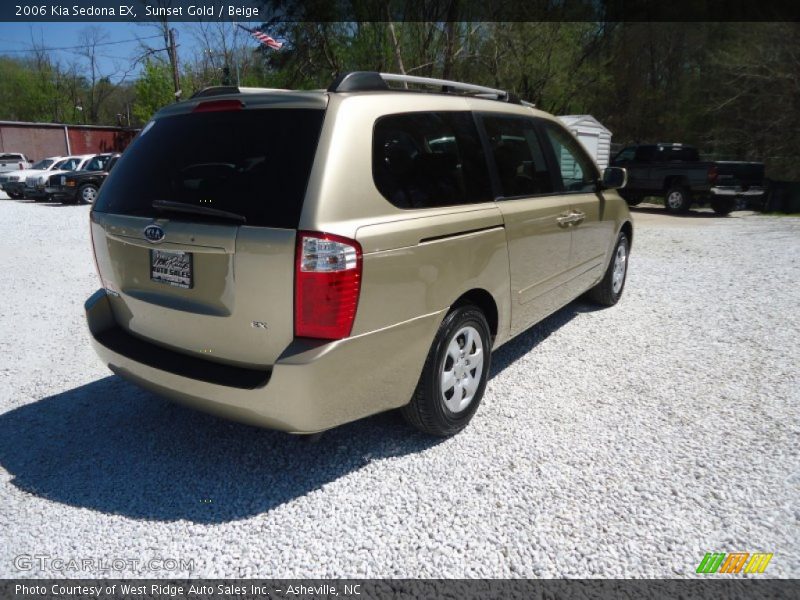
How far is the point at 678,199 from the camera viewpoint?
16.4m

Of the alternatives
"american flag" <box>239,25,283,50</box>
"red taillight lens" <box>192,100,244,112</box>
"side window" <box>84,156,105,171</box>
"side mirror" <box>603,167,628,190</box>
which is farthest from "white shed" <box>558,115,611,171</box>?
"red taillight lens" <box>192,100,244,112</box>

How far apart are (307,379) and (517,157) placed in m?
2.30

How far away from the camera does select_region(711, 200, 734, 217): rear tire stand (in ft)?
52.0

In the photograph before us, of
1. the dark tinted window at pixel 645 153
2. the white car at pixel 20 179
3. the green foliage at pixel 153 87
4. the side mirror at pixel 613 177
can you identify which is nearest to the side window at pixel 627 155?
the dark tinted window at pixel 645 153

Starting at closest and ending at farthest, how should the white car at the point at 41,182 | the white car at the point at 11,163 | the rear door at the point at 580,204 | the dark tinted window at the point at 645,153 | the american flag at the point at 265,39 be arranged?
the rear door at the point at 580,204
the dark tinted window at the point at 645,153
the white car at the point at 41,182
the american flag at the point at 265,39
the white car at the point at 11,163

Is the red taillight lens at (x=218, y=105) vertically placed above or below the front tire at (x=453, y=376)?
above

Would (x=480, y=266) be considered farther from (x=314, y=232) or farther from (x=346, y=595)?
(x=346, y=595)

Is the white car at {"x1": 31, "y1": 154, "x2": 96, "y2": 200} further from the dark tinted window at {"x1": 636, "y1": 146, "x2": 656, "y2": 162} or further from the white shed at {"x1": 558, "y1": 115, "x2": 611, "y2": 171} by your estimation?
the dark tinted window at {"x1": 636, "y1": 146, "x2": 656, "y2": 162}

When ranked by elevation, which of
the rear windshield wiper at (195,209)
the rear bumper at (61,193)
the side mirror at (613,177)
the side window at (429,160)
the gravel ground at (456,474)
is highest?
the side window at (429,160)

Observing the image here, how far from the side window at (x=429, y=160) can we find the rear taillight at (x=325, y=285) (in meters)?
0.44

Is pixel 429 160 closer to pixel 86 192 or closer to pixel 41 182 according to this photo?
pixel 86 192

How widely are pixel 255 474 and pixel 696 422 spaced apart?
2645mm

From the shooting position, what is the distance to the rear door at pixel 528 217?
3.58 m

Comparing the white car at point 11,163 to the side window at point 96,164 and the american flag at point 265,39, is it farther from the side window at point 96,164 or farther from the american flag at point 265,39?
the american flag at point 265,39
